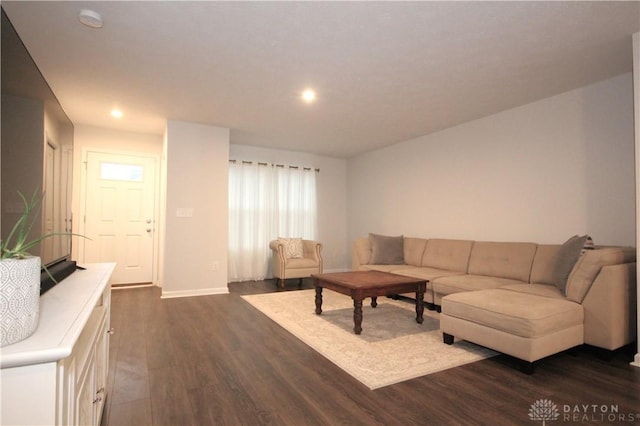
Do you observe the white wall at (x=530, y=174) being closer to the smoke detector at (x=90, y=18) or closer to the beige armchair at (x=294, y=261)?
the beige armchair at (x=294, y=261)

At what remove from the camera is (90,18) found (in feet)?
7.47

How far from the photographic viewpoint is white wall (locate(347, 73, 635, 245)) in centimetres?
321

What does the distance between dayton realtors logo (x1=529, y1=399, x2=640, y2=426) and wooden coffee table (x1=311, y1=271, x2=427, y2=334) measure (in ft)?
4.88

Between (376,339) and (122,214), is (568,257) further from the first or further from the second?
(122,214)

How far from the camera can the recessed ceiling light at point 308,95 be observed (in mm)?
3574

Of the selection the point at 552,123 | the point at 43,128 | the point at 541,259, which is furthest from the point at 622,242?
the point at 43,128

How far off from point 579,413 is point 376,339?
1.44 m

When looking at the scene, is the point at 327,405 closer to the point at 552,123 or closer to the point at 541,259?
the point at 541,259

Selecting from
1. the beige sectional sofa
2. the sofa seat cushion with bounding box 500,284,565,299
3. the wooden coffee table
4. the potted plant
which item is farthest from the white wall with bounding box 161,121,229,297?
the potted plant

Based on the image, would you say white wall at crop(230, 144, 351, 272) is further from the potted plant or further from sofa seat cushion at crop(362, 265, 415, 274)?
the potted plant

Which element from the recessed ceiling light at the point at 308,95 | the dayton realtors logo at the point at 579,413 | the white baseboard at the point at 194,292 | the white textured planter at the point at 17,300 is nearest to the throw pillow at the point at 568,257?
the dayton realtors logo at the point at 579,413

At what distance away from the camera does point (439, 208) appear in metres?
5.04

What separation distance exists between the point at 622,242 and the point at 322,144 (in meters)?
4.30

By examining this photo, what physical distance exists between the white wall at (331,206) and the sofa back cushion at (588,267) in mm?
4710
